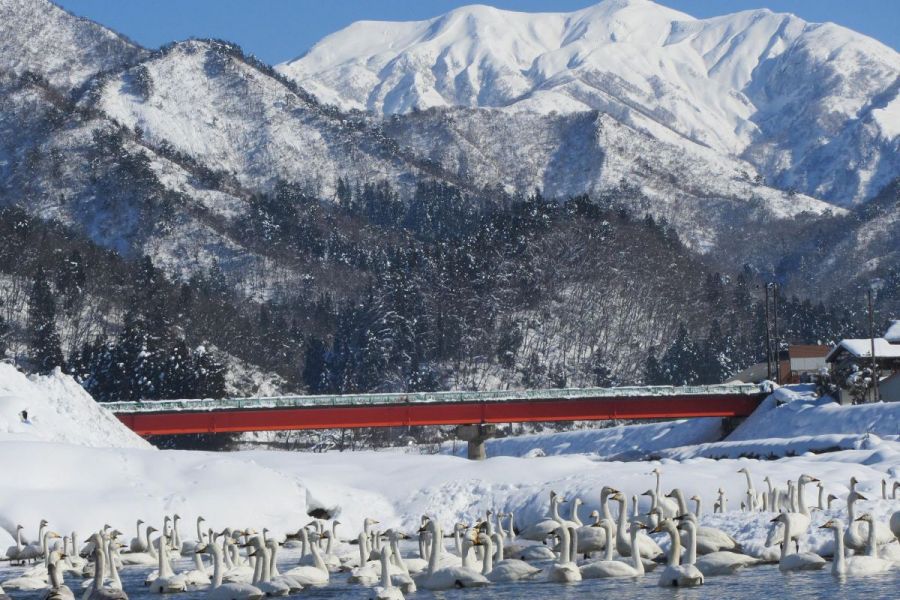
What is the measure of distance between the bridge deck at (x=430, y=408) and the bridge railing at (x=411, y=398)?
76mm

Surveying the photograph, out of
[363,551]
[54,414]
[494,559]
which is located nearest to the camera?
[494,559]

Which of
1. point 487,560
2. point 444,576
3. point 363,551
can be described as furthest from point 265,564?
point 487,560

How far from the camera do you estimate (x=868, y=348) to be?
450 ft

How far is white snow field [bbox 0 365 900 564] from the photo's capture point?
200 ft

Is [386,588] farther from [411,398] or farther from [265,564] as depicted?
[411,398]

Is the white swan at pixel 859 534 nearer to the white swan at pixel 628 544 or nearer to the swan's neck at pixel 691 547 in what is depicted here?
the swan's neck at pixel 691 547

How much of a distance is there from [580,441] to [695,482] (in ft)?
268

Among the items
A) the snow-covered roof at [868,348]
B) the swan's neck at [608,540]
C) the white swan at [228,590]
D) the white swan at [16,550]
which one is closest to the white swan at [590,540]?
the swan's neck at [608,540]

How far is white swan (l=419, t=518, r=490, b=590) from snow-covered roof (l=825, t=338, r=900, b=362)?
97445 mm

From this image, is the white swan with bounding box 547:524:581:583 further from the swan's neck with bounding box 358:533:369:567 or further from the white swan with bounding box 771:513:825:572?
the swan's neck with bounding box 358:533:369:567

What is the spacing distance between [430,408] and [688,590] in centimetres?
8557

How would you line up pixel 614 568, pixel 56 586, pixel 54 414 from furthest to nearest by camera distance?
1. pixel 54 414
2. pixel 614 568
3. pixel 56 586

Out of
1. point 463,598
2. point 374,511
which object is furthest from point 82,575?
point 374,511

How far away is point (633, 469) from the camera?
2923 inches
